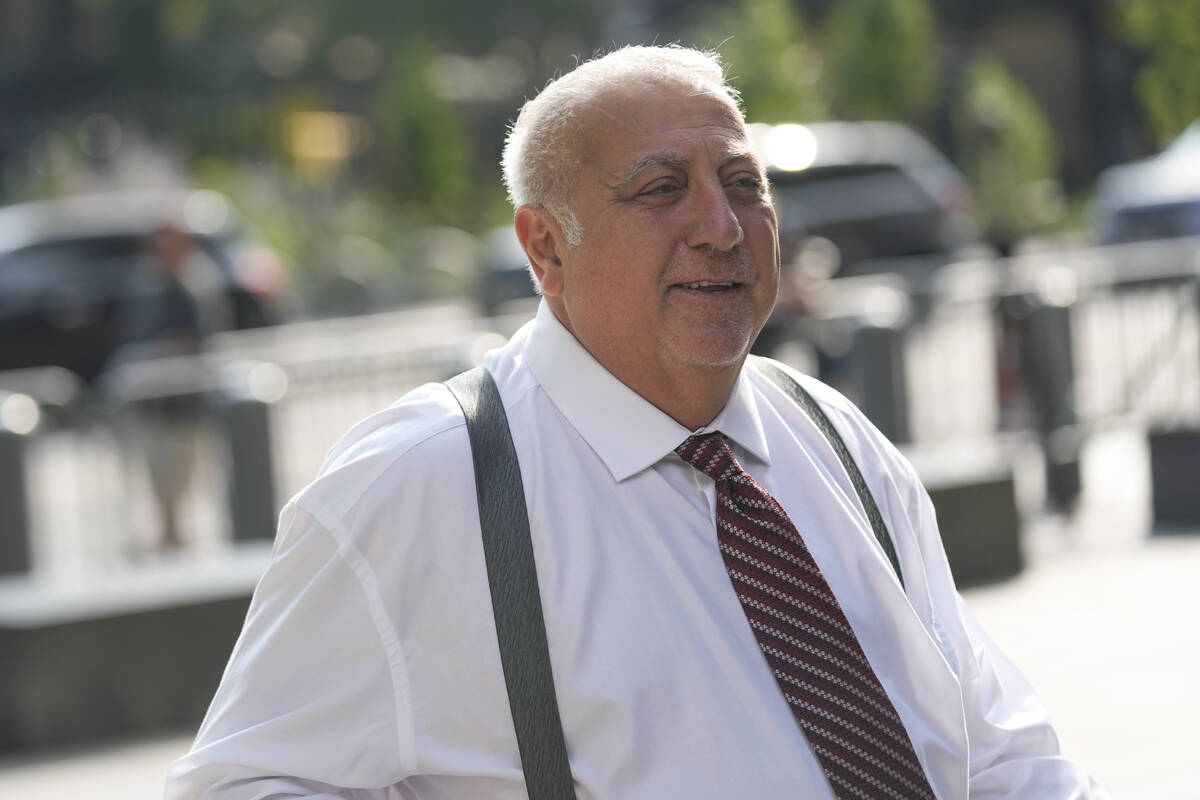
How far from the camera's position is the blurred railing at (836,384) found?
912 centimetres

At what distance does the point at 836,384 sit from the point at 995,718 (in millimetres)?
7711

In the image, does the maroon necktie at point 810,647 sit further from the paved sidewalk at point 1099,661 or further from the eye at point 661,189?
the paved sidewalk at point 1099,661

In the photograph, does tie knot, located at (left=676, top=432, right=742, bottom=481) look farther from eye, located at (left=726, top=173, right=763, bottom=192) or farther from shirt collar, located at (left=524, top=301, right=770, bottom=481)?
eye, located at (left=726, top=173, right=763, bottom=192)

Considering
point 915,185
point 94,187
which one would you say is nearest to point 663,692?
point 915,185

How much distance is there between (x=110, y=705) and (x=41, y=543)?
2.18 m

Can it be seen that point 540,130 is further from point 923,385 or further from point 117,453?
point 923,385

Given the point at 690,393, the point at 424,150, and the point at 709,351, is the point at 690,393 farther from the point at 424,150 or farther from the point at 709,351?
the point at 424,150

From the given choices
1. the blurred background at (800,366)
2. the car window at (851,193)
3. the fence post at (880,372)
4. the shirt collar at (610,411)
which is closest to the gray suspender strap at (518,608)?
the shirt collar at (610,411)

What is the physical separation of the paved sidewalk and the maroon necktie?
295cm

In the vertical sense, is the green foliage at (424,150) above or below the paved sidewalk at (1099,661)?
above

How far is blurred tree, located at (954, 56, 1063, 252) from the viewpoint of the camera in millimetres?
29641

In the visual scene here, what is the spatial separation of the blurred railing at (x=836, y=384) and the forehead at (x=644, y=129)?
20.7 ft

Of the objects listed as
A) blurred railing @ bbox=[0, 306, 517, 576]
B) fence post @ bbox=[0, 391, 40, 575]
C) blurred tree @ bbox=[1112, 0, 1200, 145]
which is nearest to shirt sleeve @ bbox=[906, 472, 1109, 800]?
blurred railing @ bbox=[0, 306, 517, 576]

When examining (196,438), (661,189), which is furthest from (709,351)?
(196,438)
